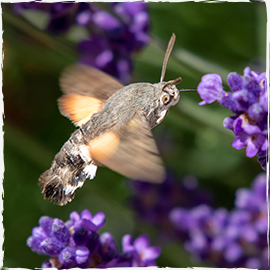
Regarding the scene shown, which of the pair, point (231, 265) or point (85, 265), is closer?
point (85, 265)

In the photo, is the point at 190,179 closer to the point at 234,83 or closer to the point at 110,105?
the point at 110,105

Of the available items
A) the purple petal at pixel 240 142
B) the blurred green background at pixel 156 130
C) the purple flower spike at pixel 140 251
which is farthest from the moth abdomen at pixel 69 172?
the blurred green background at pixel 156 130

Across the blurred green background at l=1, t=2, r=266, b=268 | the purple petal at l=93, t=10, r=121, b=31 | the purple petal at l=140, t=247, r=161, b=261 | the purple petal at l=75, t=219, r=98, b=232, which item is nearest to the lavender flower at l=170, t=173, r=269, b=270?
the blurred green background at l=1, t=2, r=266, b=268

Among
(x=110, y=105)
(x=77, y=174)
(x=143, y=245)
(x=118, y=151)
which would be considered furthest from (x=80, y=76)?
(x=143, y=245)

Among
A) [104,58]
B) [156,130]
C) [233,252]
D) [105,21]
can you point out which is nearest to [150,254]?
[233,252]

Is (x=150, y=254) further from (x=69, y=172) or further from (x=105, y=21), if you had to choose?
(x=105, y=21)

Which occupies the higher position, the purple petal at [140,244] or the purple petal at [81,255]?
the purple petal at [81,255]

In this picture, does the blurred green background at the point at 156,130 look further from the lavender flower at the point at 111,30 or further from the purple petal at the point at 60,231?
the purple petal at the point at 60,231
